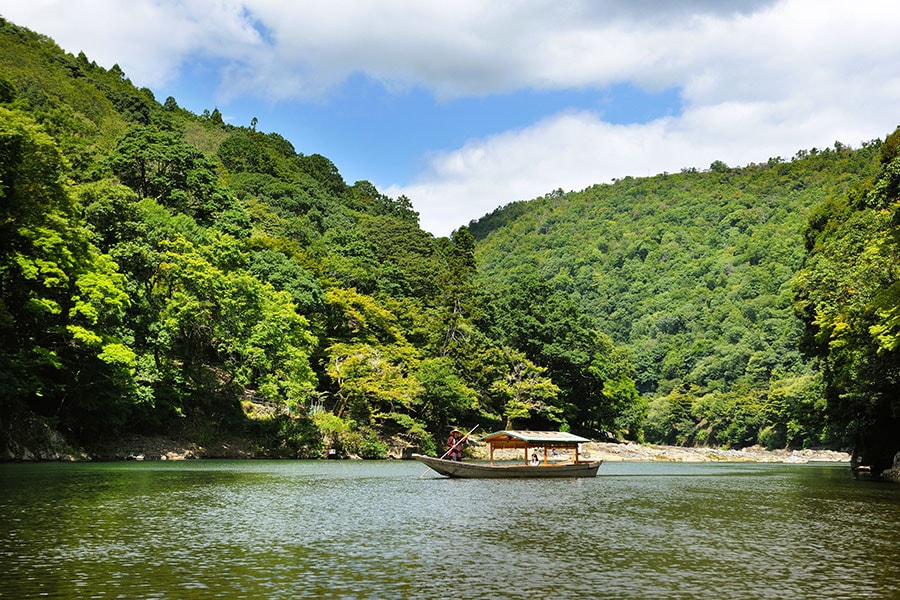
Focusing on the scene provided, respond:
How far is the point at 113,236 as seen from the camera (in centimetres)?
5156

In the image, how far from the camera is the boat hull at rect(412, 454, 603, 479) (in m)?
42.3

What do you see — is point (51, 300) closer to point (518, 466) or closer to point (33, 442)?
point (33, 442)

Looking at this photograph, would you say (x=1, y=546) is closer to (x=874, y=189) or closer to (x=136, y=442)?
(x=136, y=442)

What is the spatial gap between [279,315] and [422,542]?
40.6 metres

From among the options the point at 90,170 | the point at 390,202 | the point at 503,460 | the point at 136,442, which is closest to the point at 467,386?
the point at 503,460

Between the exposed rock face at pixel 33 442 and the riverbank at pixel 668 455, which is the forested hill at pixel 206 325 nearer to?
the exposed rock face at pixel 33 442

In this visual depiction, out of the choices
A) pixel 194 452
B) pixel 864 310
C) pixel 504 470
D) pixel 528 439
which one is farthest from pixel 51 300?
pixel 864 310

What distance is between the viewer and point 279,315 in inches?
2235

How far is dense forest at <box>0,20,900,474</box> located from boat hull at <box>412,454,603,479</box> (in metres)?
16.0

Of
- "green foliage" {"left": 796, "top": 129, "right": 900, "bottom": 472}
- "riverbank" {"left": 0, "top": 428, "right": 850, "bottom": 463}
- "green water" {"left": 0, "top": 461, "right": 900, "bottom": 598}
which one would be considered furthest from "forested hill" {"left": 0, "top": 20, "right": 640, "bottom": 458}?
"green foliage" {"left": 796, "top": 129, "right": 900, "bottom": 472}

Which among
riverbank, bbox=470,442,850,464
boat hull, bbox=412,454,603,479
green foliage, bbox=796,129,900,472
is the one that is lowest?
riverbank, bbox=470,442,850,464

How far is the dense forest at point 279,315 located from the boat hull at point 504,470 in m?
16.0

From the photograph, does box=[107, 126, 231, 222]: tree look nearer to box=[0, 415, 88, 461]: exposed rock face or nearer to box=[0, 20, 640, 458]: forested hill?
box=[0, 20, 640, 458]: forested hill

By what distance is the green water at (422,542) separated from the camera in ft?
42.8
